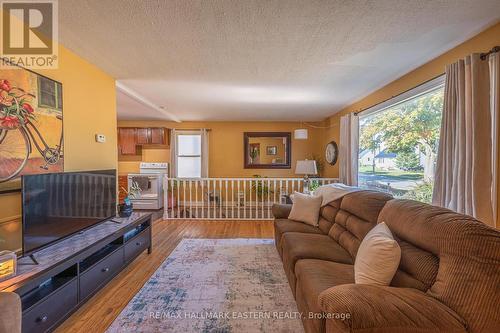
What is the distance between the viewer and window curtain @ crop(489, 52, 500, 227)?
1846mm

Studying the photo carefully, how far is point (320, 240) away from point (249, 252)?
1221 millimetres

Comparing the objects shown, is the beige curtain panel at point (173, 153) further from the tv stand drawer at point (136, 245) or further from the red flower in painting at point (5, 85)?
the red flower in painting at point (5, 85)

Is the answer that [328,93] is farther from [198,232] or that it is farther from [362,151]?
[198,232]

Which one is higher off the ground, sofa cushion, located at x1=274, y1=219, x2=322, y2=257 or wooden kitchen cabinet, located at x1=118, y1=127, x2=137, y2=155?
wooden kitchen cabinet, located at x1=118, y1=127, x2=137, y2=155

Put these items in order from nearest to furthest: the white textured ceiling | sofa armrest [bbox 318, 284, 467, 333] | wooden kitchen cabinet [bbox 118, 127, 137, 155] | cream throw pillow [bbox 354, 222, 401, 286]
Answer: sofa armrest [bbox 318, 284, 467, 333] < cream throw pillow [bbox 354, 222, 401, 286] < the white textured ceiling < wooden kitchen cabinet [bbox 118, 127, 137, 155]

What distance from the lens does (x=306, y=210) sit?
10.5ft

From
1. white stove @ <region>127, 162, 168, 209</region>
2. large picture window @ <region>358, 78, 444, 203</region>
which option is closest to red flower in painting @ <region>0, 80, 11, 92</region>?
large picture window @ <region>358, 78, 444, 203</region>

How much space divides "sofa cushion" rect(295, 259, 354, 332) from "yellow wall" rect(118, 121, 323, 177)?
194 inches

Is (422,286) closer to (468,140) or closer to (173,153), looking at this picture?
(468,140)

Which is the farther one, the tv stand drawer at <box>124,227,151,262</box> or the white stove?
the white stove

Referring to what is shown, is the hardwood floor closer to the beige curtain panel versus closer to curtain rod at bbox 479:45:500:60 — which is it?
the beige curtain panel

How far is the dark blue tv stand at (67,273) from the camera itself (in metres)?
1.54

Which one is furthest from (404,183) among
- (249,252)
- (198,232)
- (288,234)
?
(198,232)

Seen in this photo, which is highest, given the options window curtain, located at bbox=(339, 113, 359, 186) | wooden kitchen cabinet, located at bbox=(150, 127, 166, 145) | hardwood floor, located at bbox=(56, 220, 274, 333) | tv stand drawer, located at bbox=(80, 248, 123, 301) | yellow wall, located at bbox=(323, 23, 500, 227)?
yellow wall, located at bbox=(323, 23, 500, 227)
